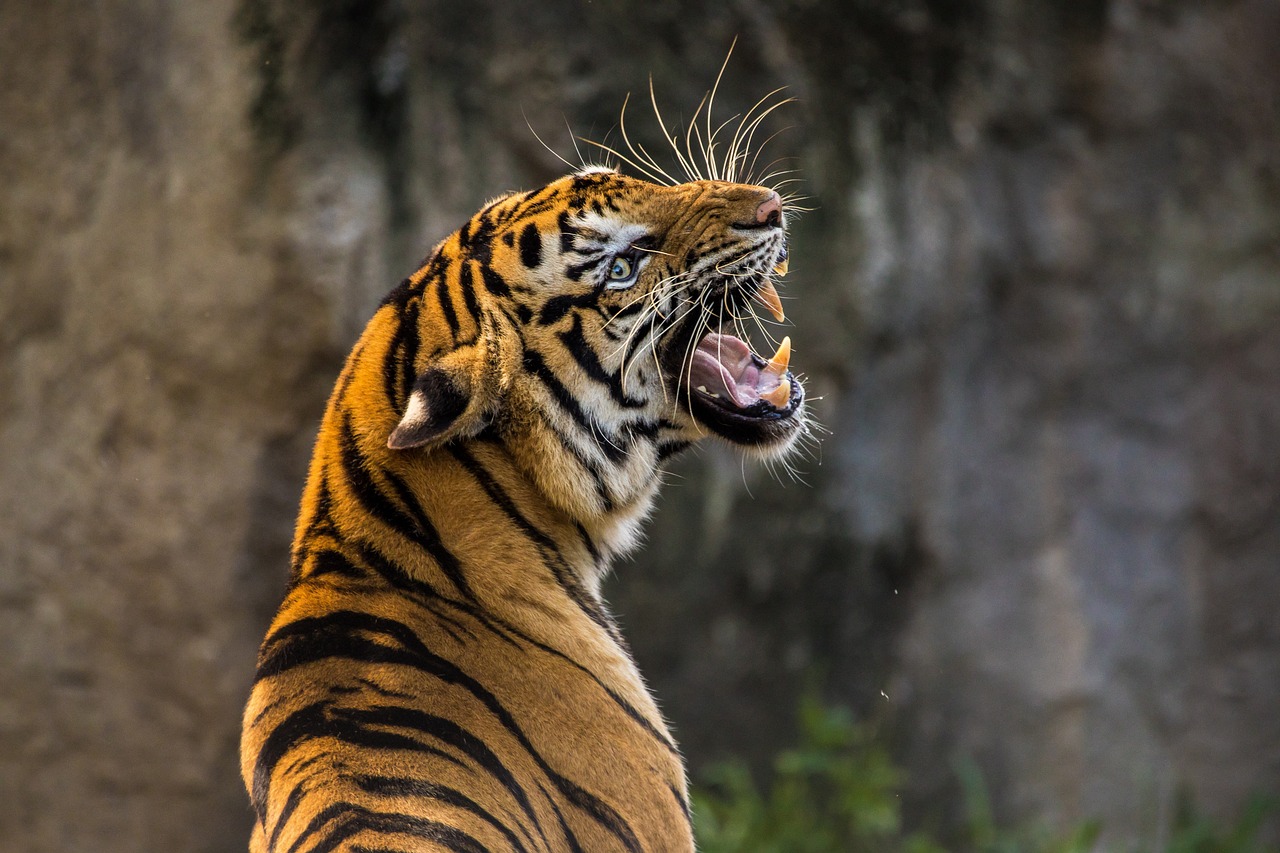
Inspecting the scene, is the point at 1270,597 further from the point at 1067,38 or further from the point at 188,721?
the point at 188,721

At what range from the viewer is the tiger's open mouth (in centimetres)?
263

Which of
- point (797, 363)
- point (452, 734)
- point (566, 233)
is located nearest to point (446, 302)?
point (566, 233)

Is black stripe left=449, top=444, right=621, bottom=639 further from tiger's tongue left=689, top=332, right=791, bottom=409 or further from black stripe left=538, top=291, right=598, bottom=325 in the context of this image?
tiger's tongue left=689, top=332, right=791, bottom=409

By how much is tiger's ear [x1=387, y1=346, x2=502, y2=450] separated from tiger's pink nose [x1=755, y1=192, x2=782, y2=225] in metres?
0.65

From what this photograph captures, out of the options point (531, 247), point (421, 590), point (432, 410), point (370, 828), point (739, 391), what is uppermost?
point (531, 247)

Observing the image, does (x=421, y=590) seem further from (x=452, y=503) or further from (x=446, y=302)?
(x=446, y=302)

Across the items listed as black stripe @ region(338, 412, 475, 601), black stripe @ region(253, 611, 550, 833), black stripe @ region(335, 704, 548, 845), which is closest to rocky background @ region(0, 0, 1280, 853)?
black stripe @ region(338, 412, 475, 601)

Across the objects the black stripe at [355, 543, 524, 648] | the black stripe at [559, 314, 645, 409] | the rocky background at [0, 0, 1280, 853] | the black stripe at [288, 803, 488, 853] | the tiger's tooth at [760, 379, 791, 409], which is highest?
the rocky background at [0, 0, 1280, 853]

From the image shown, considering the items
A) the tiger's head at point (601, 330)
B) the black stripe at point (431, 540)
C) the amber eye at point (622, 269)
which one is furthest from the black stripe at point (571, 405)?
the black stripe at point (431, 540)

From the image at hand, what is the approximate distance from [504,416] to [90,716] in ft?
9.42

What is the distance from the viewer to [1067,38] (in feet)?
16.8

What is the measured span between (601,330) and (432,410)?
0.42 meters

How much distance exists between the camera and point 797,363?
4777 millimetres

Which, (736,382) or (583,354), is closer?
(583,354)
